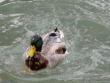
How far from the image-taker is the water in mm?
9242

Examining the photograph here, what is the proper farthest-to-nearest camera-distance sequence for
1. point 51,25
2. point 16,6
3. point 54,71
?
1. point 16,6
2. point 51,25
3. point 54,71

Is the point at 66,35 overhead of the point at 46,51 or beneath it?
beneath

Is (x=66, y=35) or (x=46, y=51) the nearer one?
(x=46, y=51)

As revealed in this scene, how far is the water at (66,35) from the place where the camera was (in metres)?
9.24

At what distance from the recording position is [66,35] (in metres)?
10.8

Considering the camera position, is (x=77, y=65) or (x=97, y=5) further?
(x=97, y=5)

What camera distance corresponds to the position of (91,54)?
10070 mm

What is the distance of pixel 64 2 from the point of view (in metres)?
12.3

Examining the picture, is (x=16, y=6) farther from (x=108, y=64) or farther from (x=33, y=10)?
(x=108, y=64)

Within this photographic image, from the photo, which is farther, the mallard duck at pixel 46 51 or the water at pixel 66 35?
the water at pixel 66 35

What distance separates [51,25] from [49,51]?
1.71m

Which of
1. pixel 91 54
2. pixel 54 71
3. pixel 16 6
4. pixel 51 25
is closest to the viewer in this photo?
pixel 54 71

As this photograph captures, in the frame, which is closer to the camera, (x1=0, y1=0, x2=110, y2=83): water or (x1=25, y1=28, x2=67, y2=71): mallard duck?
(x1=25, y1=28, x2=67, y2=71): mallard duck

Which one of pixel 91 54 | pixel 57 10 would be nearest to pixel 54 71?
pixel 91 54
